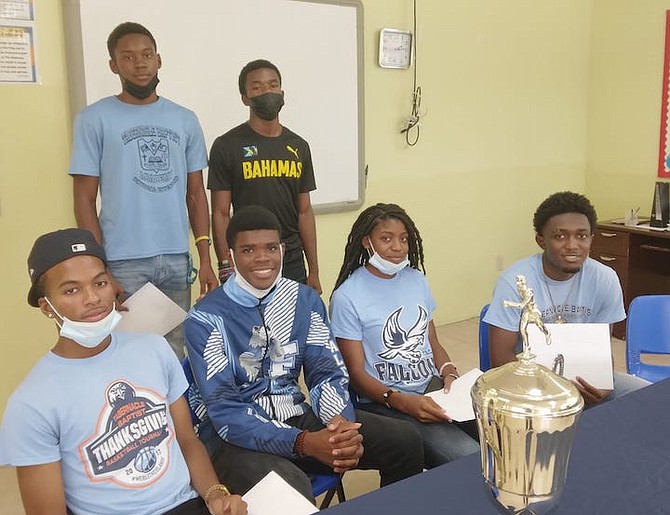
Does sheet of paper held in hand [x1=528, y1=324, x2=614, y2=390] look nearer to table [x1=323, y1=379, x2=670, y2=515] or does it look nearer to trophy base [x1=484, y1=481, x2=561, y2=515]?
table [x1=323, y1=379, x2=670, y2=515]

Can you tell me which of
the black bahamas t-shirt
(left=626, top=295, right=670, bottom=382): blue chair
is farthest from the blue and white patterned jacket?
(left=626, top=295, right=670, bottom=382): blue chair

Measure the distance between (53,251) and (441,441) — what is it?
3.93ft

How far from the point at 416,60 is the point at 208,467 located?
317 centimetres

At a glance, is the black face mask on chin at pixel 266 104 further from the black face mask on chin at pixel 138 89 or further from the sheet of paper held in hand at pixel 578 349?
the sheet of paper held in hand at pixel 578 349

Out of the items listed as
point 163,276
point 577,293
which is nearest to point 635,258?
point 577,293

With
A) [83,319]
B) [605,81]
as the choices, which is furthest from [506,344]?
[605,81]

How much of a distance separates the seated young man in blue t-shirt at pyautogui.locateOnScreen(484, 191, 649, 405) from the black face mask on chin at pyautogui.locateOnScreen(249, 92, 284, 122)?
1.11m

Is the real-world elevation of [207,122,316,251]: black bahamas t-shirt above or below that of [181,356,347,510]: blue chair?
above

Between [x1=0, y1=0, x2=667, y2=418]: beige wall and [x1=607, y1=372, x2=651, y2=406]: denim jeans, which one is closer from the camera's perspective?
[x1=607, y1=372, x2=651, y2=406]: denim jeans

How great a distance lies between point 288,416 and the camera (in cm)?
196

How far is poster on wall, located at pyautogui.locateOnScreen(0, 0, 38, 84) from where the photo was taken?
2.75 meters

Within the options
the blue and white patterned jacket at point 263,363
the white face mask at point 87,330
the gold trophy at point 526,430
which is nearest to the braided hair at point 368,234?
the blue and white patterned jacket at point 263,363

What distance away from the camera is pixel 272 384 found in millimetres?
1960

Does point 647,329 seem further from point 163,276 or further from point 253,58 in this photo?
point 253,58
